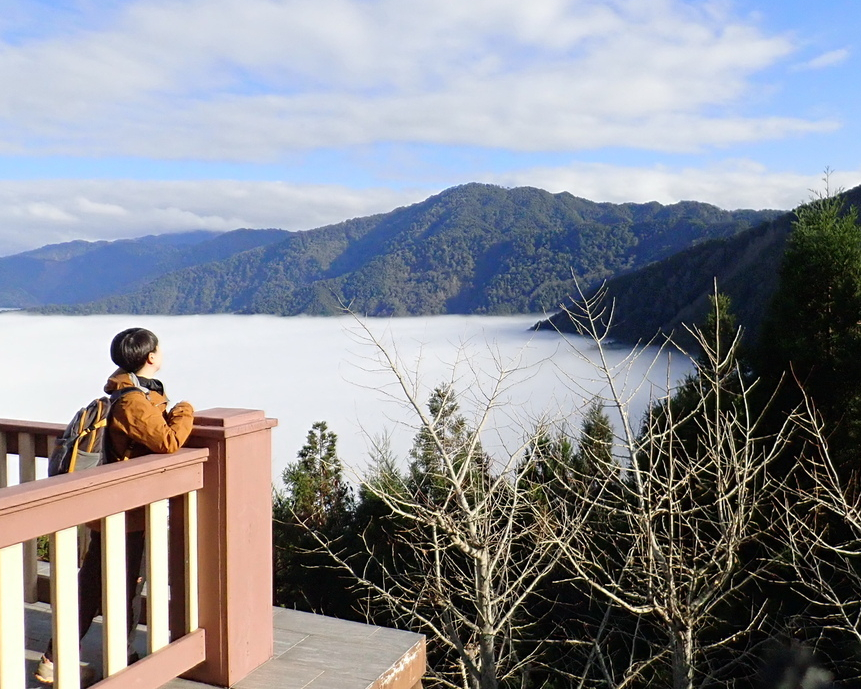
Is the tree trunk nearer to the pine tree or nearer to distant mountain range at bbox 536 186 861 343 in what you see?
the pine tree

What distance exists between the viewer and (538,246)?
7210 inches

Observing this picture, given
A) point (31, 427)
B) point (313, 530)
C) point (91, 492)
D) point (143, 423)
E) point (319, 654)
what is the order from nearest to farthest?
point (91, 492)
point (143, 423)
point (319, 654)
point (31, 427)
point (313, 530)

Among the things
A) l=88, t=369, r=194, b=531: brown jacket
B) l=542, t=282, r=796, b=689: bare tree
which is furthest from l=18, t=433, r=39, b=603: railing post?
l=542, t=282, r=796, b=689: bare tree

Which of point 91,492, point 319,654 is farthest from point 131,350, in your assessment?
point 319,654

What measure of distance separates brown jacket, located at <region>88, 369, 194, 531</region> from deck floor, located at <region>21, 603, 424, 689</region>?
871 millimetres

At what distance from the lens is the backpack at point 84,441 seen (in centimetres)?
246

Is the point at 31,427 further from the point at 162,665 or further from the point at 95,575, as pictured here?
the point at 162,665

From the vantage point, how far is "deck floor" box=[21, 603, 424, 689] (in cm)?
281

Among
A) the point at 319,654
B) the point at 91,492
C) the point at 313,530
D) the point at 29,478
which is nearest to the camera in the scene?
the point at 91,492

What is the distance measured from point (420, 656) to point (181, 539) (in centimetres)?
123

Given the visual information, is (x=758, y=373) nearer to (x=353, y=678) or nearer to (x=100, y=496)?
(x=353, y=678)

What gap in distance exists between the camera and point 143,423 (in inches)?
96.0

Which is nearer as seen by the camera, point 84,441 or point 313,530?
point 84,441

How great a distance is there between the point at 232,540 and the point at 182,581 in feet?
0.73
